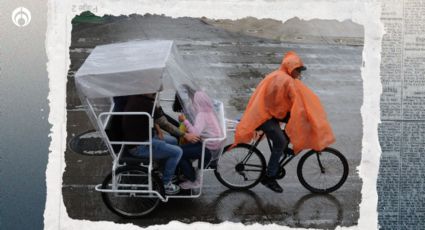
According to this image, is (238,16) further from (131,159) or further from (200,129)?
(131,159)

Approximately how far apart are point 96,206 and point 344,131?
11.4ft

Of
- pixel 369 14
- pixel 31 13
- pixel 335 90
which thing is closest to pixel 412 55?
pixel 369 14

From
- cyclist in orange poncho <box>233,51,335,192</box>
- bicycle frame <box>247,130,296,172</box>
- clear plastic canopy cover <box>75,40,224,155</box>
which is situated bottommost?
bicycle frame <box>247,130,296,172</box>

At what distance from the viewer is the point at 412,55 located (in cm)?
688

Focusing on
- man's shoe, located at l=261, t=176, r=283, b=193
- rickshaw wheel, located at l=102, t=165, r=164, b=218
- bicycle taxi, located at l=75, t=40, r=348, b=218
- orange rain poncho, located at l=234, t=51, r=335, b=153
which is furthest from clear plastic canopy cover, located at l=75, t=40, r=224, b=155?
man's shoe, located at l=261, t=176, r=283, b=193

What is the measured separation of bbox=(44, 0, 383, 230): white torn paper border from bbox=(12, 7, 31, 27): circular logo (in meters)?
0.25

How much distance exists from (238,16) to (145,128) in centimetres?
183

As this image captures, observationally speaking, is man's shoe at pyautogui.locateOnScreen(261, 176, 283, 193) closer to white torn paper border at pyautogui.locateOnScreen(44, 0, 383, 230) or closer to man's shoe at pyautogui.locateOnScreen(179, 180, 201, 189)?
man's shoe at pyautogui.locateOnScreen(179, 180, 201, 189)

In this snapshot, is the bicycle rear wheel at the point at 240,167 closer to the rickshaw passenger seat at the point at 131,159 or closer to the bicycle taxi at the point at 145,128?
the bicycle taxi at the point at 145,128

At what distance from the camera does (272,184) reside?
21.9 ft

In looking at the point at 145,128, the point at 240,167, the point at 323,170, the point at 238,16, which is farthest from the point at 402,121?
the point at 145,128

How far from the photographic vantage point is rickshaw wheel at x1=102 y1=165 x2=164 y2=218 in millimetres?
6152

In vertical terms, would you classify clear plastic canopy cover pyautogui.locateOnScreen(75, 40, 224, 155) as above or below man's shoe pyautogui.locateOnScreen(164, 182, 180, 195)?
above

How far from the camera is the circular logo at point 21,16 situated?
685cm
